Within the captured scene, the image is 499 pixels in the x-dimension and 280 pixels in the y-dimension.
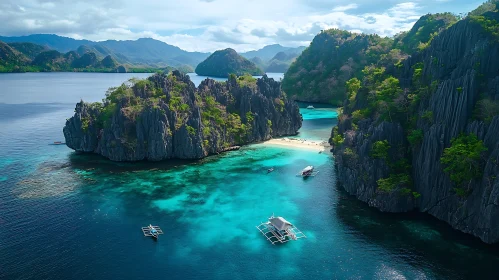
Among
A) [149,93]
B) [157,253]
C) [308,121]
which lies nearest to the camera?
[157,253]

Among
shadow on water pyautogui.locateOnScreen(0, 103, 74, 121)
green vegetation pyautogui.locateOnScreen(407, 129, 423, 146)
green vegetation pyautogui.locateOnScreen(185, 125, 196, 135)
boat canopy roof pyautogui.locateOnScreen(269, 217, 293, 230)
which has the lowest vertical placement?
boat canopy roof pyautogui.locateOnScreen(269, 217, 293, 230)

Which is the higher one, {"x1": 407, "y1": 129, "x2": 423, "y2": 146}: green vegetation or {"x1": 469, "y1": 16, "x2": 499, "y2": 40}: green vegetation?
{"x1": 469, "y1": 16, "x2": 499, "y2": 40}: green vegetation

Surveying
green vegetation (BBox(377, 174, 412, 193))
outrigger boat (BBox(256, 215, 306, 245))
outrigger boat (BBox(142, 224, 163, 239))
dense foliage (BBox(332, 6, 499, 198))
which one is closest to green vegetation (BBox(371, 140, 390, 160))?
dense foliage (BBox(332, 6, 499, 198))

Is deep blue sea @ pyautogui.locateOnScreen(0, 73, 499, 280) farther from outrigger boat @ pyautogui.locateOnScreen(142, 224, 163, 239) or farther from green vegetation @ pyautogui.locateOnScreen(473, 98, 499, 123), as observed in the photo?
green vegetation @ pyautogui.locateOnScreen(473, 98, 499, 123)

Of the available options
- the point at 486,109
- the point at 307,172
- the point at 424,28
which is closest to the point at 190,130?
the point at 307,172

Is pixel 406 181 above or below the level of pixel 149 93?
below

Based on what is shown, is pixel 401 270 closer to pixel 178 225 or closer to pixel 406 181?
pixel 406 181

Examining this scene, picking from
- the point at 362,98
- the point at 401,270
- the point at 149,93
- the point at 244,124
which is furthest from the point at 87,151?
the point at 401,270
